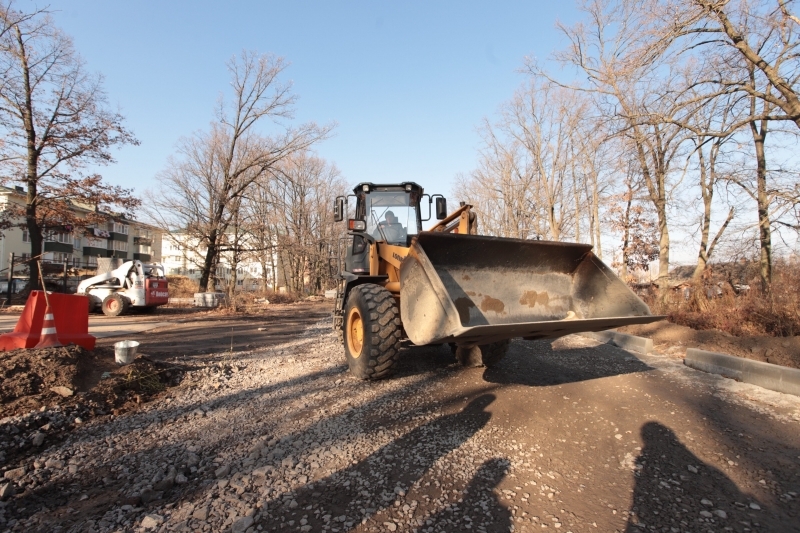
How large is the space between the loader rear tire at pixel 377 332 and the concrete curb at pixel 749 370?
4.55m

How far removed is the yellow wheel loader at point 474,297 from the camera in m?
4.36

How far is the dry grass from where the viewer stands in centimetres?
776

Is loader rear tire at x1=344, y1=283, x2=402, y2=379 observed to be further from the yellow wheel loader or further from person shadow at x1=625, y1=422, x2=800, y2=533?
person shadow at x1=625, y1=422, x2=800, y2=533

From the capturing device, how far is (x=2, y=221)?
16.6 metres

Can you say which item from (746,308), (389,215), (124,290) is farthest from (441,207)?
(124,290)

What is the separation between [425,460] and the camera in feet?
11.0

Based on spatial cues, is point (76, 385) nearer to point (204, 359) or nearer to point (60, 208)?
point (204, 359)

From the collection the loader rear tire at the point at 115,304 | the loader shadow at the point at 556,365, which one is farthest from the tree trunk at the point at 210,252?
the loader shadow at the point at 556,365

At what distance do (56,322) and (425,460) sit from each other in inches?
222

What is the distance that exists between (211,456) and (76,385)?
2.48 metres

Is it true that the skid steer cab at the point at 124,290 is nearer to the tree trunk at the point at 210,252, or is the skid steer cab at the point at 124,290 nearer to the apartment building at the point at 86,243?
the apartment building at the point at 86,243

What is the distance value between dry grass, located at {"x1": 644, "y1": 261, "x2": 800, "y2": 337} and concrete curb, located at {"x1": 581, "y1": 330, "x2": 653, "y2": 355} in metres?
1.60

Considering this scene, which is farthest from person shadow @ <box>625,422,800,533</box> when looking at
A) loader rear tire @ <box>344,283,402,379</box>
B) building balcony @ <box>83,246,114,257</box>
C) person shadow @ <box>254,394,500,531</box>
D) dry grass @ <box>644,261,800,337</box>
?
building balcony @ <box>83,246,114,257</box>

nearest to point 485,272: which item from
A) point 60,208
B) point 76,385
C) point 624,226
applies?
point 76,385
